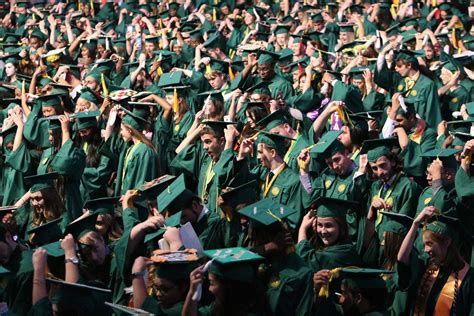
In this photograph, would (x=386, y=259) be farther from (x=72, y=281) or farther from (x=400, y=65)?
(x=400, y=65)

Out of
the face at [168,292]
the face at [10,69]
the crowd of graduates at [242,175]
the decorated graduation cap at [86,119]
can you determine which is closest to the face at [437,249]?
the crowd of graduates at [242,175]

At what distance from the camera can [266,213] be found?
21.9ft

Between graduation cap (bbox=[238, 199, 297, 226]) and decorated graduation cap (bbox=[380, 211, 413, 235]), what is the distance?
0.87 m

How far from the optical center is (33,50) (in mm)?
16484

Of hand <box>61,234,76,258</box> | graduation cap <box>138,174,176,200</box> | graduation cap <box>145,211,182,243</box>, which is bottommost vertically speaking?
graduation cap <box>138,174,176,200</box>

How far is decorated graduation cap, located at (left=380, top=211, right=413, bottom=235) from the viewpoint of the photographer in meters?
7.28

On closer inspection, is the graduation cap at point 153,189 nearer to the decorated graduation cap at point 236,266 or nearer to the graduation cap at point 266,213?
the graduation cap at point 266,213

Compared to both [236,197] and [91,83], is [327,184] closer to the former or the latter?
[236,197]

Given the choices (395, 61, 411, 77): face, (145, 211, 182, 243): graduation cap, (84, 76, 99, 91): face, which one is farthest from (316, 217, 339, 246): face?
(84, 76, 99, 91): face

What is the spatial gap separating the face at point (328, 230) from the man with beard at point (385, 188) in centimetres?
95

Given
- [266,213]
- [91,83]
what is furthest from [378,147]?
[91,83]

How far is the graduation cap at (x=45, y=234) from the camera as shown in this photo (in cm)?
728

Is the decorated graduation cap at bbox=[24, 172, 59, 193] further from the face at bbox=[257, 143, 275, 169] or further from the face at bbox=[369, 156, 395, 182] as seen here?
the face at bbox=[369, 156, 395, 182]

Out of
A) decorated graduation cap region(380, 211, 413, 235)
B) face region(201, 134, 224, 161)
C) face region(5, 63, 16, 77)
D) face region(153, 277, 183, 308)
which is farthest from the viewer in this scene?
face region(5, 63, 16, 77)
